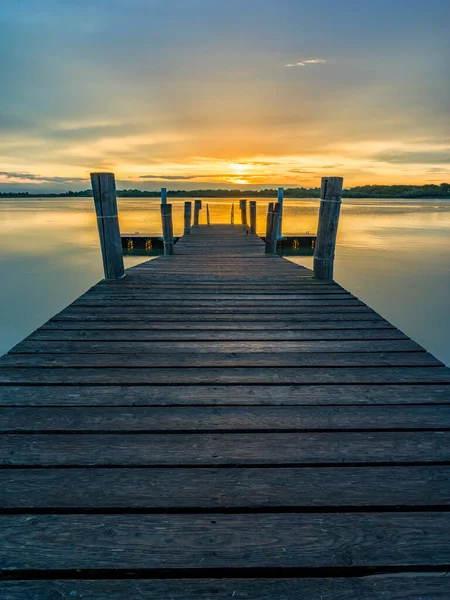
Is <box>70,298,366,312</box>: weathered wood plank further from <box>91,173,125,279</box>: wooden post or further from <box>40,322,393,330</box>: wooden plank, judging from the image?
<box>91,173,125,279</box>: wooden post

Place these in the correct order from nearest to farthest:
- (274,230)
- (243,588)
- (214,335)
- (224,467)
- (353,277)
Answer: (243,588) < (224,467) < (214,335) < (274,230) < (353,277)

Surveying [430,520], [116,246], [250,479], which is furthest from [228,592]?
[116,246]

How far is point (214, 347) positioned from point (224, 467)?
1.35 metres

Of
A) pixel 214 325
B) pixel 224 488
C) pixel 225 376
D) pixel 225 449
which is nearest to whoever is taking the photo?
pixel 224 488

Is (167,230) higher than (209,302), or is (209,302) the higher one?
(167,230)

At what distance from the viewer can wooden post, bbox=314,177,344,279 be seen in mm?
4672

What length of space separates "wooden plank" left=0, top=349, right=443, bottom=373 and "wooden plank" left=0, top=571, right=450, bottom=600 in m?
1.44

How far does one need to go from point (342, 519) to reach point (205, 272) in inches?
191

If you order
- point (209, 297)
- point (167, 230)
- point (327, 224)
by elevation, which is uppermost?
point (327, 224)

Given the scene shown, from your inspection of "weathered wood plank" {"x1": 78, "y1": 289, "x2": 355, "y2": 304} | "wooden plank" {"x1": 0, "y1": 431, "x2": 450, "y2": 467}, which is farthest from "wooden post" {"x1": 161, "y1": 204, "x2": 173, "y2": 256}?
"wooden plank" {"x1": 0, "y1": 431, "x2": 450, "y2": 467}

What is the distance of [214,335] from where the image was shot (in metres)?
3.09

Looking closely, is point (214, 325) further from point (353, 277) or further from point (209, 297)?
point (353, 277)

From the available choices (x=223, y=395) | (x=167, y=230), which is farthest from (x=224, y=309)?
(x=167, y=230)

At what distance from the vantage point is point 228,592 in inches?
41.2
